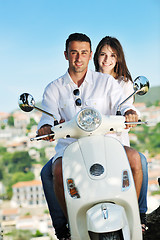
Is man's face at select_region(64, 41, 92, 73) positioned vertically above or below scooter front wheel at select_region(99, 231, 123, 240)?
above

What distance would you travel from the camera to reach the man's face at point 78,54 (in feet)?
7.18

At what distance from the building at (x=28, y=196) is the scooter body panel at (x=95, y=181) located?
143ft

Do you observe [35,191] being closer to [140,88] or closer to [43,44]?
[43,44]

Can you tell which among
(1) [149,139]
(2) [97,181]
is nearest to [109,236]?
(2) [97,181]

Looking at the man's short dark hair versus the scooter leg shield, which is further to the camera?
the man's short dark hair

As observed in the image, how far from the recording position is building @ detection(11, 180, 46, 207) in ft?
148

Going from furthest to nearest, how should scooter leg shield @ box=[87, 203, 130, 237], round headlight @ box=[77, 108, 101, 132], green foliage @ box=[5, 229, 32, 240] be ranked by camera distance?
green foliage @ box=[5, 229, 32, 240] → round headlight @ box=[77, 108, 101, 132] → scooter leg shield @ box=[87, 203, 130, 237]

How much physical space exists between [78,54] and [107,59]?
986mm

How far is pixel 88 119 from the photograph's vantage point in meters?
1.79

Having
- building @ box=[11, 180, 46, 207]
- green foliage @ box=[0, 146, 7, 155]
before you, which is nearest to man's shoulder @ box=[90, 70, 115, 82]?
building @ box=[11, 180, 46, 207]

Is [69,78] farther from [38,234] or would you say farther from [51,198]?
[38,234]

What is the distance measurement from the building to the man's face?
142ft

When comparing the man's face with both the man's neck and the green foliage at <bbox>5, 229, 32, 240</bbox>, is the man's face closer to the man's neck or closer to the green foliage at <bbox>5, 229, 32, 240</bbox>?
the man's neck

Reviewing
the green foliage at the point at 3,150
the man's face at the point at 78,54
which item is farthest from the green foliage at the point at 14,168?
the man's face at the point at 78,54
